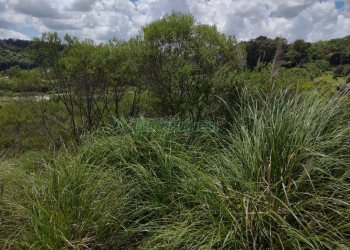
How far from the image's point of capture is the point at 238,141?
3838 mm

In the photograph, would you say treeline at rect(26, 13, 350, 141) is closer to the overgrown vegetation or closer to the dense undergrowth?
the overgrown vegetation

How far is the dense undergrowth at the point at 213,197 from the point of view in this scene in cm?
294

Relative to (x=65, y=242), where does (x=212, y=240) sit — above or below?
above

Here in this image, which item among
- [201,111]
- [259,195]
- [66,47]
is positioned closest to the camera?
[259,195]

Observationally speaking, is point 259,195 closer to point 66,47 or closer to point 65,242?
point 65,242

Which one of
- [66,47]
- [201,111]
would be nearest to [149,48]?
[201,111]

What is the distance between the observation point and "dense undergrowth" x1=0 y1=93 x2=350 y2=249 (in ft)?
9.66

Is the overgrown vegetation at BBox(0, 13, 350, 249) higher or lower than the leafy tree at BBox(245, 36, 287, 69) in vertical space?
lower

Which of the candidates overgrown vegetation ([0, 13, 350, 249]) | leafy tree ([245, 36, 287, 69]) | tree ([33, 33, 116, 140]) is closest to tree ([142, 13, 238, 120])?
leafy tree ([245, 36, 287, 69])

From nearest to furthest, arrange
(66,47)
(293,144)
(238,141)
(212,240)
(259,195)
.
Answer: (212,240) → (259,195) → (293,144) → (238,141) → (66,47)

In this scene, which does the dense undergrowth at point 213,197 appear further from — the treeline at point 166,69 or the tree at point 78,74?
the tree at point 78,74

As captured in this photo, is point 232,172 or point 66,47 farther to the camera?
point 66,47

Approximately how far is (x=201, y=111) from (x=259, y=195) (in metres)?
4.54

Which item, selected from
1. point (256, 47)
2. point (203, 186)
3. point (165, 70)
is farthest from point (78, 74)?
point (203, 186)
